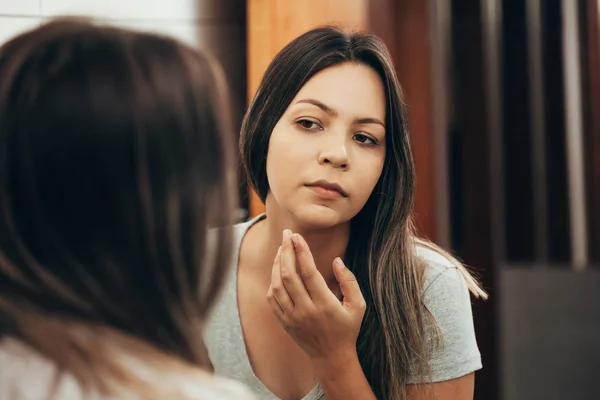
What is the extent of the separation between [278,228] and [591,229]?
1070 millimetres


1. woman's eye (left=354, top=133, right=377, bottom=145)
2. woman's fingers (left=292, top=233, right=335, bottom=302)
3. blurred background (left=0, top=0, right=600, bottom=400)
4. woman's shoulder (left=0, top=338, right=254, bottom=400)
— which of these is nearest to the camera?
woman's shoulder (left=0, top=338, right=254, bottom=400)

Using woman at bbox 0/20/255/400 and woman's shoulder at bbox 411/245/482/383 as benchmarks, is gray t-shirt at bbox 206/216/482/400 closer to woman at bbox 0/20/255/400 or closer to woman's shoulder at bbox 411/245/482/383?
woman's shoulder at bbox 411/245/482/383

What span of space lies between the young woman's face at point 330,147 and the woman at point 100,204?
0.54 metres

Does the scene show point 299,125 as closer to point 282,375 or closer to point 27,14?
point 282,375

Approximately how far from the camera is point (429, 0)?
2.06 m

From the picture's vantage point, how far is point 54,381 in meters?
0.56

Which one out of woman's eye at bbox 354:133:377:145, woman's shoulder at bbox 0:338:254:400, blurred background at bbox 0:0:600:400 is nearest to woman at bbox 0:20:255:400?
woman's shoulder at bbox 0:338:254:400

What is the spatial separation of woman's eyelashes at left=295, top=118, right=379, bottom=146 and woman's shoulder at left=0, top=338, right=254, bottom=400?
0.66 metres

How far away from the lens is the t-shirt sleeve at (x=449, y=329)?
48.0 inches

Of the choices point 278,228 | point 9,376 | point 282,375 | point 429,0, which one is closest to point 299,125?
point 278,228

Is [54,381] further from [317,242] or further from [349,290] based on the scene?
[317,242]

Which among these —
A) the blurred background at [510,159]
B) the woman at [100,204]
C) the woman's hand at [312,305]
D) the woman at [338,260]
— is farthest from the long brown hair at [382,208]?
the blurred background at [510,159]

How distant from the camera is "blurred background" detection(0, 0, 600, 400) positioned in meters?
2.03

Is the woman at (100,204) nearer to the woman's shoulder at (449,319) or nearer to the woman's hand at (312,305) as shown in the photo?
the woman's hand at (312,305)
